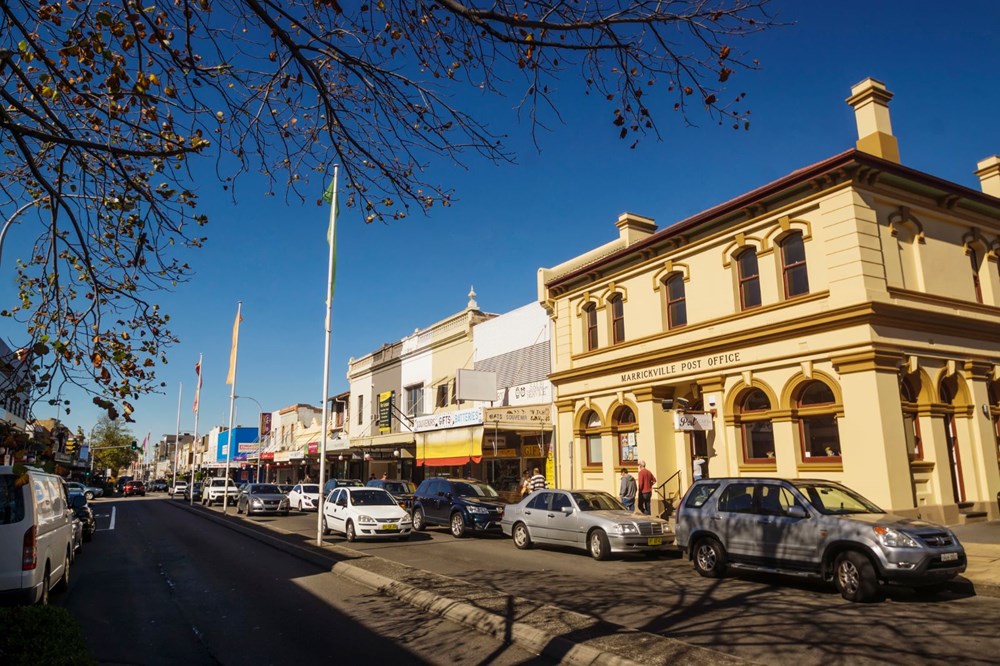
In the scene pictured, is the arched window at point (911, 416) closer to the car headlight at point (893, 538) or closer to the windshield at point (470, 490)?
the car headlight at point (893, 538)

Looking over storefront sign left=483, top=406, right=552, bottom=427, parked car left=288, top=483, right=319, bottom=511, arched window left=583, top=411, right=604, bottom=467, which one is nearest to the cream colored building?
arched window left=583, top=411, right=604, bottom=467

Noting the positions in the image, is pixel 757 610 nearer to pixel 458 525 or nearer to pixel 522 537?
pixel 522 537

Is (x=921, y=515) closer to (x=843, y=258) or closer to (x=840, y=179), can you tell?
(x=843, y=258)

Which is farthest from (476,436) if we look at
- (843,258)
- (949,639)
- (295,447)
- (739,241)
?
(295,447)

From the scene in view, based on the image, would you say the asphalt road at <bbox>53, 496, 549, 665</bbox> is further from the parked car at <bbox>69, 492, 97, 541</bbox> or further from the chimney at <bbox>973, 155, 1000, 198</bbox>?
the chimney at <bbox>973, 155, 1000, 198</bbox>

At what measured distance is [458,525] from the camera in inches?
784

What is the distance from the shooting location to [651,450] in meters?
21.0

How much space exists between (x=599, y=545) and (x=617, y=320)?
10.7 m

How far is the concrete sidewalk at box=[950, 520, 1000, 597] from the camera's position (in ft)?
33.0

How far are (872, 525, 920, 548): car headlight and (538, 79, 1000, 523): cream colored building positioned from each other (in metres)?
6.04

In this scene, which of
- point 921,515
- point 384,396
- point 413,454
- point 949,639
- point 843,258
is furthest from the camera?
point 384,396

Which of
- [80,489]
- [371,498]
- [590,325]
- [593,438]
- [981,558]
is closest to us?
Answer: [981,558]

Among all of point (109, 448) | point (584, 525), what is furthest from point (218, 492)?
point (109, 448)

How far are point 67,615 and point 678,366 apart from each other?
17588mm
